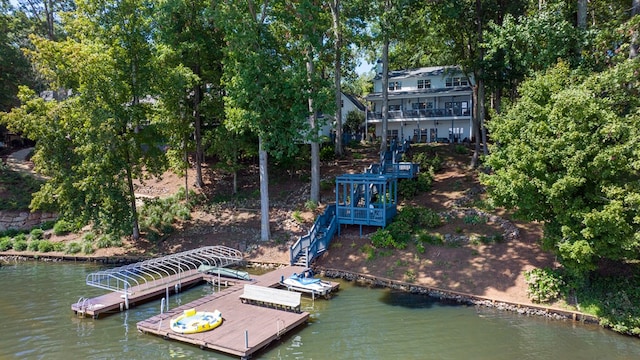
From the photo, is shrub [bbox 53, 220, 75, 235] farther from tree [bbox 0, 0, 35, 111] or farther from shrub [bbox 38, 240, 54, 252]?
tree [bbox 0, 0, 35, 111]

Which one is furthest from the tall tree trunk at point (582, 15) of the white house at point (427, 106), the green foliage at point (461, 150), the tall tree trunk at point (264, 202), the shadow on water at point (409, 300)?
the white house at point (427, 106)

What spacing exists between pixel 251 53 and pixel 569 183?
17.0 metres

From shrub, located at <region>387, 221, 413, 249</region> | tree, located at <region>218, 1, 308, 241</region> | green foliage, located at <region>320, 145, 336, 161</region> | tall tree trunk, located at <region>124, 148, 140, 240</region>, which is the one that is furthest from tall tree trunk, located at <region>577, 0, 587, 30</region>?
tall tree trunk, located at <region>124, 148, 140, 240</region>

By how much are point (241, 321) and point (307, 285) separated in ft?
13.3

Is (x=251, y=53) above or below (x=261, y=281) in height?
above

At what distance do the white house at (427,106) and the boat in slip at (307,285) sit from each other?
25987 millimetres

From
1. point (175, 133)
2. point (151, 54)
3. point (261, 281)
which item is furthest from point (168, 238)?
point (151, 54)

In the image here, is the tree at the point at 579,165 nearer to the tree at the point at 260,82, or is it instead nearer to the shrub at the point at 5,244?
the tree at the point at 260,82

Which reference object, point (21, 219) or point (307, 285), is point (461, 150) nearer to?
point (307, 285)

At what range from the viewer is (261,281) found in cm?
1977

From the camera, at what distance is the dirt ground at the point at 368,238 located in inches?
752

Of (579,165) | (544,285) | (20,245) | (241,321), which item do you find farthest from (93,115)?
(544,285)

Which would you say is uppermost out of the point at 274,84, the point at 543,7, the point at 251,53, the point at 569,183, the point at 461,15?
Answer: the point at 461,15

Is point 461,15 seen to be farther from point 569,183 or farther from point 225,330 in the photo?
point 225,330
